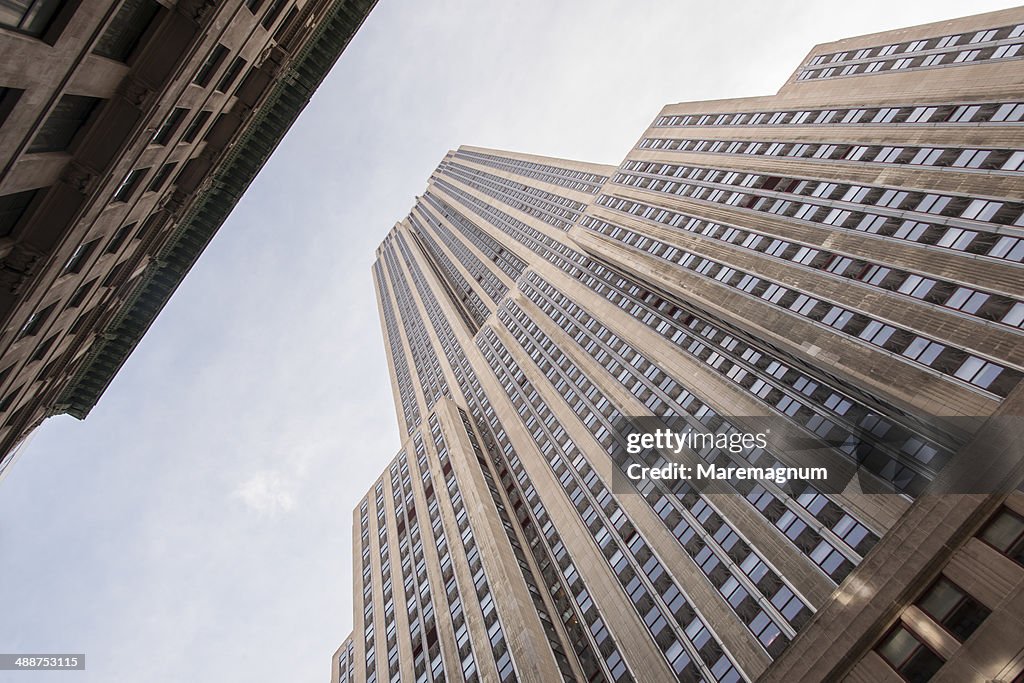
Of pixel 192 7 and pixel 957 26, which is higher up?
pixel 957 26

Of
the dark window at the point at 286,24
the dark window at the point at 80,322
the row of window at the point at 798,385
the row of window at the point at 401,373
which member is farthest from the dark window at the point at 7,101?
the row of window at the point at 401,373

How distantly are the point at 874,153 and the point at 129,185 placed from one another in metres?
57.7

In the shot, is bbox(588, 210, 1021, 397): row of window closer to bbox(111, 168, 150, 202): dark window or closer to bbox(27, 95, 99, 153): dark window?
bbox(111, 168, 150, 202): dark window

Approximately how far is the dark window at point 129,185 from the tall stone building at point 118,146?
0.08 meters

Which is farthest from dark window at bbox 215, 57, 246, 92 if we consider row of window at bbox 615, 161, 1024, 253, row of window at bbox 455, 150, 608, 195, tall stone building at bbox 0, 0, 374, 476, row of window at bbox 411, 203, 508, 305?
row of window at bbox 411, 203, 508, 305

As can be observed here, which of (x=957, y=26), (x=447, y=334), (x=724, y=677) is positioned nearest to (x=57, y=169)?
(x=724, y=677)

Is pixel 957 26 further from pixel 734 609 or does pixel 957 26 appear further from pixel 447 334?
pixel 447 334

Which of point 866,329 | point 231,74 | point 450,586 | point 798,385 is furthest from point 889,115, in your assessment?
point 450,586

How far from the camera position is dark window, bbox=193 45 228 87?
21.5 meters

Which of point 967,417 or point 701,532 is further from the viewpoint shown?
point 701,532

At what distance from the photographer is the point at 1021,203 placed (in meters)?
40.3

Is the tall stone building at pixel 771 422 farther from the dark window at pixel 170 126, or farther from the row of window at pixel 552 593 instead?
the dark window at pixel 170 126

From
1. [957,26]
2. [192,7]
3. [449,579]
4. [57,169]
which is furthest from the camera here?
[449,579]

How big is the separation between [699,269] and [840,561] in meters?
34.3
